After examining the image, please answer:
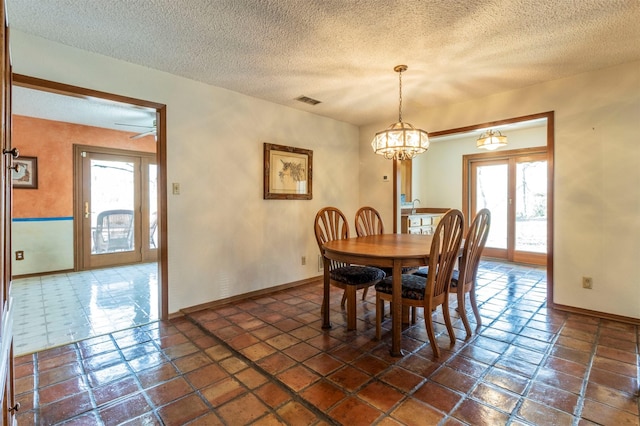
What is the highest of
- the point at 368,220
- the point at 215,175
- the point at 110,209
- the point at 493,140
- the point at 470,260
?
the point at 493,140

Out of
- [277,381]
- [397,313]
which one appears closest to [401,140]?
[397,313]

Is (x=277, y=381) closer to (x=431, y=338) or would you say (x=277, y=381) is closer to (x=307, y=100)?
(x=431, y=338)

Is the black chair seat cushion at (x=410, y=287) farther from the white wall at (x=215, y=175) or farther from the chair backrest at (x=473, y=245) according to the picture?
the white wall at (x=215, y=175)

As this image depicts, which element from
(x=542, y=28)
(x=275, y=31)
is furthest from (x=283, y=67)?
(x=542, y=28)

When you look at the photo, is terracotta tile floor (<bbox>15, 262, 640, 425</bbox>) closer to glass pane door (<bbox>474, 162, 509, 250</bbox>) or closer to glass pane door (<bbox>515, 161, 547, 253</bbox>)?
glass pane door (<bbox>515, 161, 547, 253</bbox>)

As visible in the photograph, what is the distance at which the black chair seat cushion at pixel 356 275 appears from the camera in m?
2.60

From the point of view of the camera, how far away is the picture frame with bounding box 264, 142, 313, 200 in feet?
12.2

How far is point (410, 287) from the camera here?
90.0 inches

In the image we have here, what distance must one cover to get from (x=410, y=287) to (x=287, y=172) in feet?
7.36

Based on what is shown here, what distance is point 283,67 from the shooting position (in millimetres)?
2805

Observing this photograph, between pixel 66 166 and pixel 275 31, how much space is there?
4575mm

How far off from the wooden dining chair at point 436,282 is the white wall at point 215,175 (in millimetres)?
1771

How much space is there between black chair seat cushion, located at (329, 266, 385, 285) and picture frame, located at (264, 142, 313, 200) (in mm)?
1445

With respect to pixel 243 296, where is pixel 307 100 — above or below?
above
